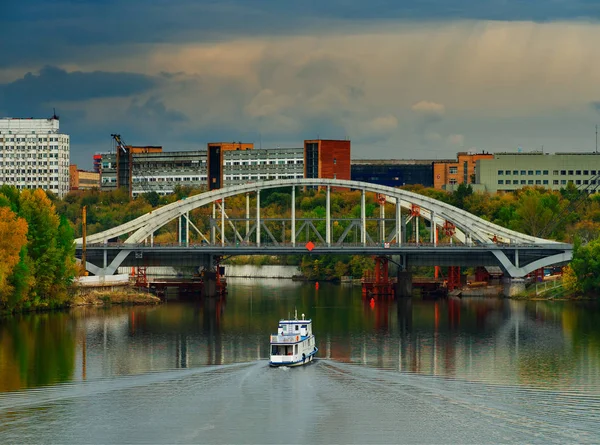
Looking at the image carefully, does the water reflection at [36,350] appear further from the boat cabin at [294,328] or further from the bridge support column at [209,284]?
the bridge support column at [209,284]

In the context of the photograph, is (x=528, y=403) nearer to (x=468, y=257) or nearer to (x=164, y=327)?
(x=164, y=327)

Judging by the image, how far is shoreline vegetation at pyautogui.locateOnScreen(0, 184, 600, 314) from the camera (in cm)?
10238

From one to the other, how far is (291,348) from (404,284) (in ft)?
200

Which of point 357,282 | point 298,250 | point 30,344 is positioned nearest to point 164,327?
point 30,344

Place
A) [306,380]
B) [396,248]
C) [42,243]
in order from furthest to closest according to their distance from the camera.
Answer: [396,248] → [42,243] → [306,380]

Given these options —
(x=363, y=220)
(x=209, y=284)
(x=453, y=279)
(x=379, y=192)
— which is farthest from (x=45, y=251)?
(x=453, y=279)

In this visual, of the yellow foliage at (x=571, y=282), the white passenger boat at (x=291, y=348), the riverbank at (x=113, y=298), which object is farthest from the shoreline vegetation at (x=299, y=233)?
the white passenger boat at (x=291, y=348)

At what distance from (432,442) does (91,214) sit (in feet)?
488

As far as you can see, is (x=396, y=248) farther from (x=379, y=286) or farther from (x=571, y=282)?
(x=571, y=282)

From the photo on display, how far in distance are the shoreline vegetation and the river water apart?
11.4 ft

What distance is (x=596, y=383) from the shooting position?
68188 millimetres

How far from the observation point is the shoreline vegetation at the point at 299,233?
10238cm

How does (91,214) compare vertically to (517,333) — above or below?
above

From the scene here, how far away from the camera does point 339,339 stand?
8975 cm
